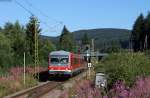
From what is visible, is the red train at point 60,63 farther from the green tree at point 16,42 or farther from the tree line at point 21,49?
the green tree at point 16,42

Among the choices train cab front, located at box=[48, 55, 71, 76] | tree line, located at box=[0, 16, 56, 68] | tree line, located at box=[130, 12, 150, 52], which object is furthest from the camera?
tree line, located at box=[130, 12, 150, 52]

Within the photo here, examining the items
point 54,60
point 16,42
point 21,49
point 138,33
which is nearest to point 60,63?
point 54,60

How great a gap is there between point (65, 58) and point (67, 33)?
124981mm

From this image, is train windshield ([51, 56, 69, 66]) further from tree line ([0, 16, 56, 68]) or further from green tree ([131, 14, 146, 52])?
green tree ([131, 14, 146, 52])

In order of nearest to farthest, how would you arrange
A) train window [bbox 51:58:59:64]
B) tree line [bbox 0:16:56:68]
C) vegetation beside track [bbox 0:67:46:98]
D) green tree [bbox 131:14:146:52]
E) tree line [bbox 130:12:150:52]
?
vegetation beside track [bbox 0:67:46:98] → train window [bbox 51:58:59:64] → tree line [bbox 0:16:56:68] → tree line [bbox 130:12:150:52] → green tree [bbox 131:14:146:52]

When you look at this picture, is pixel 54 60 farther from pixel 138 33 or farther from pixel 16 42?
pixel 138 33

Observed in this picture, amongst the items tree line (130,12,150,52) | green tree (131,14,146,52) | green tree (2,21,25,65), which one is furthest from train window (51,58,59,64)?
green tree (131,14,146,52)

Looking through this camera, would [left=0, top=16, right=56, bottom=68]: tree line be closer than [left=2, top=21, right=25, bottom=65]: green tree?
Yes

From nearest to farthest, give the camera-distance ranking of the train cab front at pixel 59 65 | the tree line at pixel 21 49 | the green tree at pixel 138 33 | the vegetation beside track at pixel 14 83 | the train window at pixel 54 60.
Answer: the vegetation beside track at pixel 14 83
the train cab front at pixel 59 65
the train window at pixel 54 60
the tree line at pixel 21 49
the green tree at pixel 138 33

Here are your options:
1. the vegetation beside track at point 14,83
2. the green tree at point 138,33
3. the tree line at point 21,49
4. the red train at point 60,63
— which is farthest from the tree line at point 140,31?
the vegetation beside track at point 14,83

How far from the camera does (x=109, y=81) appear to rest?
21.6 meters

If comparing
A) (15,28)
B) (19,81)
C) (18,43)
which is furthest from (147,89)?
(15,28)

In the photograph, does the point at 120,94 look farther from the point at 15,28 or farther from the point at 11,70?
the point at 15,28

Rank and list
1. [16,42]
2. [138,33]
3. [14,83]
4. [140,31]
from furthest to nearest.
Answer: [138,33] → [140,31] → [16,42] → [14,83]
